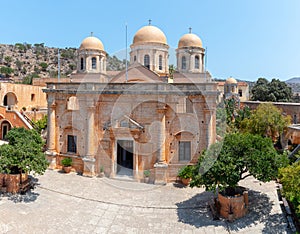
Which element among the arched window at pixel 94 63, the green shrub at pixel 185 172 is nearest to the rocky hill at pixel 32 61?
the arched window at pixel 94 63

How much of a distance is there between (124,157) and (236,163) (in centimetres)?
904

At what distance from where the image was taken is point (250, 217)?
1161 cm

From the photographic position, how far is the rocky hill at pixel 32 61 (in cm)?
6456

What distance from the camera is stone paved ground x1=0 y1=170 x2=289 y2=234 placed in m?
11.0

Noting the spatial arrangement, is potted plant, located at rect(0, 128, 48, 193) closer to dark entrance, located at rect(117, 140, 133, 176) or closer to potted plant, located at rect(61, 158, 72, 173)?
potted plant, located at rect(61, 158, 72, 173)

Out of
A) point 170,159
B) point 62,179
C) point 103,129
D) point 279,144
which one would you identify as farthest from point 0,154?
point 279,144

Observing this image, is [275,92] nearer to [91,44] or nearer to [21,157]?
Answer: [91,44]

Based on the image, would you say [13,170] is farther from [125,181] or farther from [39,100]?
[39,100]

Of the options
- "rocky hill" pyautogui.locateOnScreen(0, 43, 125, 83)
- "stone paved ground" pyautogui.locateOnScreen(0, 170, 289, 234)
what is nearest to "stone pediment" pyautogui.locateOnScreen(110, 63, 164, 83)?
"stone paved ground" pyautogui.locateOnScreen(0, 170, 289, 234)

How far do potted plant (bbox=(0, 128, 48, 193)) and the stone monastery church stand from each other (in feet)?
13.2

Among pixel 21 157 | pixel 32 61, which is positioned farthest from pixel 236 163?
pixel 32 61

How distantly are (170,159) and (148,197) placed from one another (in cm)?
326

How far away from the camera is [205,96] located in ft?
53.3

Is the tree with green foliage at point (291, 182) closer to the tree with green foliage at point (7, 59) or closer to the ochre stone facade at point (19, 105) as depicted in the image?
the ochre stone facade at point (19, 105)
